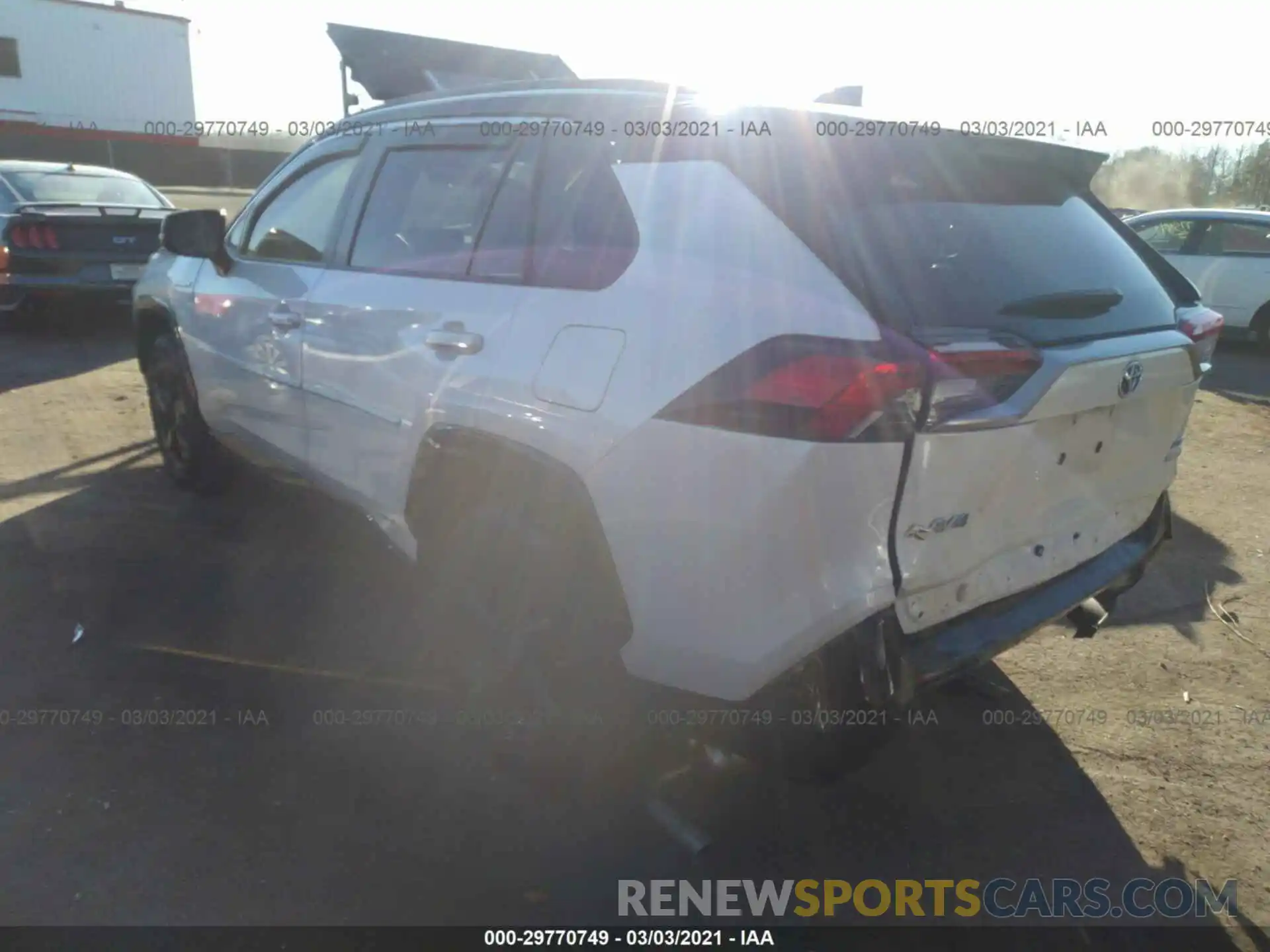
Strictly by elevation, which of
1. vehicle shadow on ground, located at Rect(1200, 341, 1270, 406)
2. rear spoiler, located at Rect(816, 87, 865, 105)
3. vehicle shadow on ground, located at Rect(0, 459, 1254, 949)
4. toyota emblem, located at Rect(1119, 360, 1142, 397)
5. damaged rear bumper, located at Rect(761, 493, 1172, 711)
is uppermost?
rear spoiler, located at Rect(816, 87, 865, 105)

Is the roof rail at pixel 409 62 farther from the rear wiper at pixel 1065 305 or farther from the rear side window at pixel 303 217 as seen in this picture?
the rear wiper at pixel 1065 305

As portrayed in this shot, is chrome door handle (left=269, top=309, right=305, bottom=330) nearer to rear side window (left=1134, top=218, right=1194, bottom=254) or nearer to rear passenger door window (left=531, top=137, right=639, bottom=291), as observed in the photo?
rear passenger door window (left=531, top=137, right=639, bottom=291)

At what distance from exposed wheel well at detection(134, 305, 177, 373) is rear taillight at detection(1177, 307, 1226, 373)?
4342mm

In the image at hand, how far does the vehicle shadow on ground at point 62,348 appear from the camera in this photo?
803 centimetres

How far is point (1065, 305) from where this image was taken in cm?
248

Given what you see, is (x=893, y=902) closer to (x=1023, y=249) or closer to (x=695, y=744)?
(x=695, y=744)

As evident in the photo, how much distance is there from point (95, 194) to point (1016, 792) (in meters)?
10.1

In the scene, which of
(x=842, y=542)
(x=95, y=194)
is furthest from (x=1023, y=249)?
(x=95, y=194)

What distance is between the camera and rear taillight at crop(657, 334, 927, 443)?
210 cm

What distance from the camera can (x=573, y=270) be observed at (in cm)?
265

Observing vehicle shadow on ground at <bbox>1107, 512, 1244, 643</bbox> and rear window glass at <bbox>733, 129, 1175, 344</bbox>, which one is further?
vehicle shadow on ground at <bbox>1107, 512, 1244, 643</bbox>

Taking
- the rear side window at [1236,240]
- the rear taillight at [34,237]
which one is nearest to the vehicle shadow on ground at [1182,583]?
the rear side window at [1236,240]

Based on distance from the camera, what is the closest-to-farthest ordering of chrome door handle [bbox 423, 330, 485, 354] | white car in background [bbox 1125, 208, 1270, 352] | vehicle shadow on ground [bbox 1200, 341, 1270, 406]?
1. chrome door handle [bbox 423, 330, 485, 354]
2. vehicle shadow on ground [bbox 1200, 341, 1270, 406]
3. white car in background [bbox 1125, 208, 1270, 352]

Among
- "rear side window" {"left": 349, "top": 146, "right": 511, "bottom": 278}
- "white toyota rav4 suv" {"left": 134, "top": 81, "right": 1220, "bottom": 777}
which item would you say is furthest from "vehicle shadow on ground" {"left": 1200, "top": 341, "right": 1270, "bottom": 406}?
"rear side window" {"left": 349, "top": 146, "right": 511, "bottom": 278}
